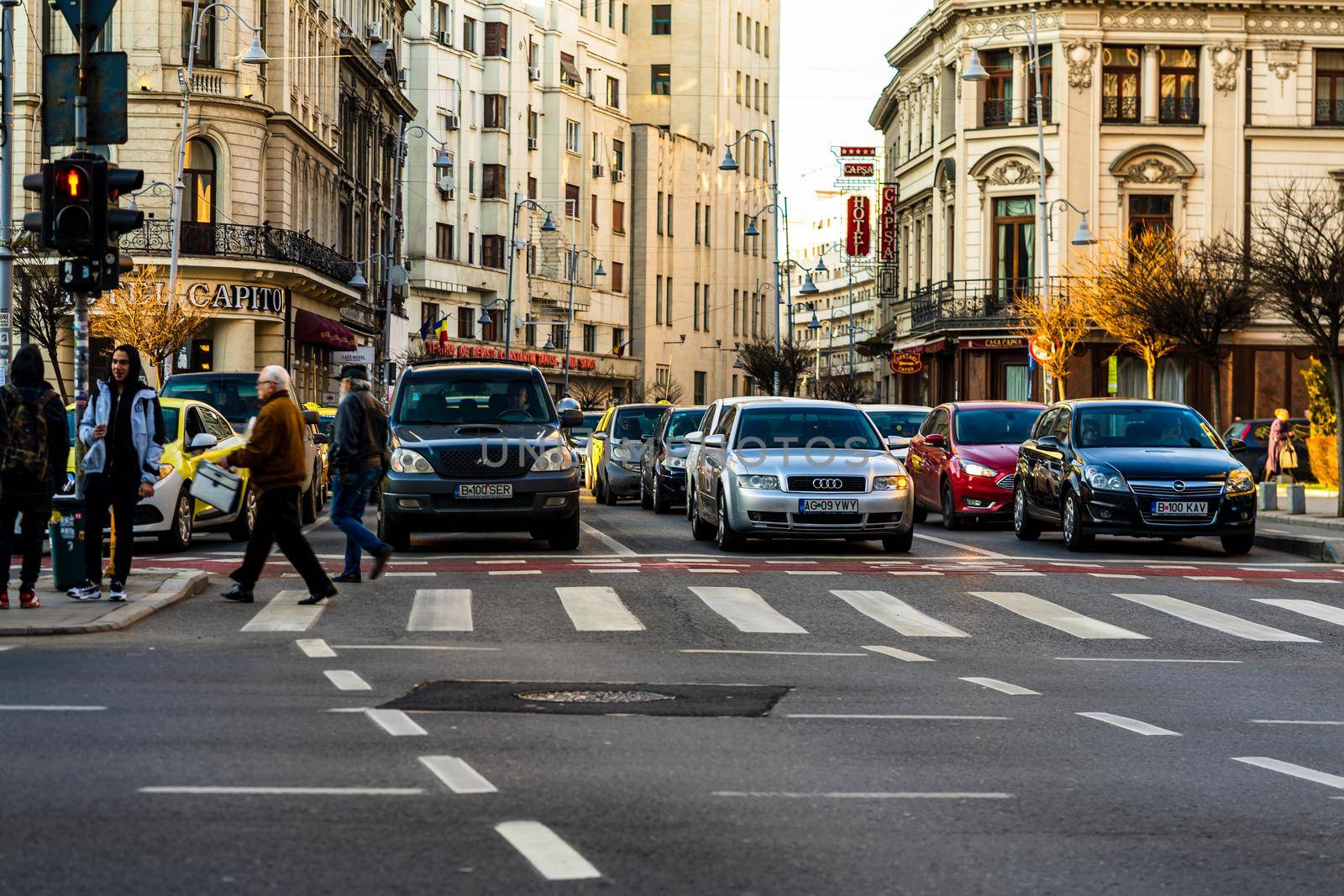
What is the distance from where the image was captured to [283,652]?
39.7ft

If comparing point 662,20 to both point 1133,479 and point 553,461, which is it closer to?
point 1133,479

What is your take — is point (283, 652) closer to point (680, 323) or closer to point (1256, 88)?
point (1256, 88)

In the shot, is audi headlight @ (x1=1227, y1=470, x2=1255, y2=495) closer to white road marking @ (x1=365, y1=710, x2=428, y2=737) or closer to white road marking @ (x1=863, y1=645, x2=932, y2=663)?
white road marking @ (x1=863, y1=645, x2=932, y2=663)

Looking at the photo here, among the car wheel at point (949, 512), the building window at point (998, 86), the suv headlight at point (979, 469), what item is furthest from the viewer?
the building window at point (998, 86)

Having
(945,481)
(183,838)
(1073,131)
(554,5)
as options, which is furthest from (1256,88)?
(183,838)

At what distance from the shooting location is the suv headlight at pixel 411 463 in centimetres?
2080

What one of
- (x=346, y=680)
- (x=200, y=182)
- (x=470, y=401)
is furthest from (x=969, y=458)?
(x=200, y=182)

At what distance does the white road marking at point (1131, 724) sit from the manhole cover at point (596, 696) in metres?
2.01

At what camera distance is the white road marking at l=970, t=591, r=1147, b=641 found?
47.3 ft

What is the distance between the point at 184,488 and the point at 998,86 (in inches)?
1864

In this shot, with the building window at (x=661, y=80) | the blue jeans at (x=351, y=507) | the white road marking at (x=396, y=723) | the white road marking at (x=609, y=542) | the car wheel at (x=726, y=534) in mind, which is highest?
the building window at (x=661, y=80)

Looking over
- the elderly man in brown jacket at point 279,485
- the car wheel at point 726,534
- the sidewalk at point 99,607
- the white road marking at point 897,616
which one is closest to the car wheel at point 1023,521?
the car wheel at point 726,534

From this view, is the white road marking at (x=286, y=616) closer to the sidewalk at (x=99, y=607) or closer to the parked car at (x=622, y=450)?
the sidewalk at (x=99, y=607)

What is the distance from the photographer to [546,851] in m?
6.33
